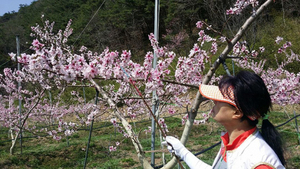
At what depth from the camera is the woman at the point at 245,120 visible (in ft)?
3.44

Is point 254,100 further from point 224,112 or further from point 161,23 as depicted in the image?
point 161,23

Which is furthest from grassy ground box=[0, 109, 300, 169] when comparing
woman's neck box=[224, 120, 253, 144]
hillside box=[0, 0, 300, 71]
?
hillside box=[0, 0, 300, 71]

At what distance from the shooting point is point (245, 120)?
1160 mm

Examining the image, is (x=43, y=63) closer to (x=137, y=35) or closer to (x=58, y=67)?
(x=58, y=67)

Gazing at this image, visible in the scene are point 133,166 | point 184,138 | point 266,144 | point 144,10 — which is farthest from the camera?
point 144,10

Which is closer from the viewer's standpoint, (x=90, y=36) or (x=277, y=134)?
(x=277, y=134)

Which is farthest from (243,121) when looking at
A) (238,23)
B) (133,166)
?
(238,23)

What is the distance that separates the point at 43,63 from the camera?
1666 millimetres

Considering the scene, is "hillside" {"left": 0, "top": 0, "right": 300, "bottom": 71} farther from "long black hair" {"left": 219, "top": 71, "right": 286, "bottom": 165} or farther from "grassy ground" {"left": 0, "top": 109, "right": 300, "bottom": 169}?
"long black hair" {"left": 219, "top": 71, "right": 286, "bottom": 165}

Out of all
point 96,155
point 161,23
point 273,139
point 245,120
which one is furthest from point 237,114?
point 161,23

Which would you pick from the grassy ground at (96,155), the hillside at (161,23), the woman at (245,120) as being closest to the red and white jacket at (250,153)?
the woman at (245,120)

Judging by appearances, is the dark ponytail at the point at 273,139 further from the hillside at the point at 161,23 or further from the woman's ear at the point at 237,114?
the hillside at the point at 161,23

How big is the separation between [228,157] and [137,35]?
73.3 feet

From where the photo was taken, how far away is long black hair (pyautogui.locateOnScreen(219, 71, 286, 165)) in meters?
1.10
